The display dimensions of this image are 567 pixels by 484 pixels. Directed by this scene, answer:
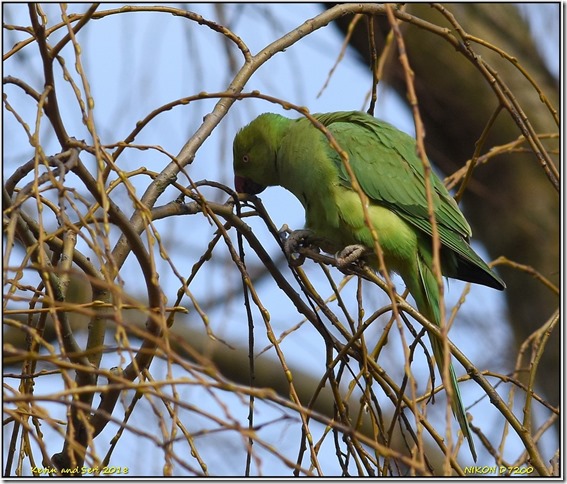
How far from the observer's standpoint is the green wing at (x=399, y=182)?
336cm

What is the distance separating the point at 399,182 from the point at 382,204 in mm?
128

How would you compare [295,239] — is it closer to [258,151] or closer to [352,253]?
[352,253]

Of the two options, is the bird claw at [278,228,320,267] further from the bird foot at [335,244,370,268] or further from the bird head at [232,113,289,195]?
the bird head at [232,113,289,195]

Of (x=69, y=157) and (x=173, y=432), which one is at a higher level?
(x=69, y=157)

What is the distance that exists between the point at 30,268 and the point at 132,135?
629 mm

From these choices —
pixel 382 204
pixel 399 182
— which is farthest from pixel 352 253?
pixel 399 182

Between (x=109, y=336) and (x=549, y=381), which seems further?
(x=549, y=381)

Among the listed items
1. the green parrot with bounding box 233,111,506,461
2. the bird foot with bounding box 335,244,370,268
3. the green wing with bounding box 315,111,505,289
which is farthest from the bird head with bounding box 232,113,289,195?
the bird foot with bounding box 335,244,370,268

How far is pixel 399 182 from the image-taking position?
3498mm

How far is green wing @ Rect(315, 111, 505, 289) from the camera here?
3361 millimetres

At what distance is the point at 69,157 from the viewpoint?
1.88 meters

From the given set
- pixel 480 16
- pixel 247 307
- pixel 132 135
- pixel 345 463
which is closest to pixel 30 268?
pixel 132 135

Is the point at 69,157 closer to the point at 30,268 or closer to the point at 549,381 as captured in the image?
the point at 30,268

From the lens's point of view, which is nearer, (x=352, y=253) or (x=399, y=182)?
(x=352, y=253)
